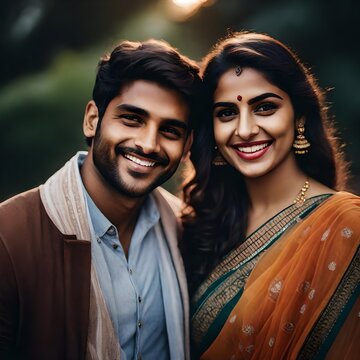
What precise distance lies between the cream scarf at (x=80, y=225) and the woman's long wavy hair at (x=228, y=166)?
0.54 m

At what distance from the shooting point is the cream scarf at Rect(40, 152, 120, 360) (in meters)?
1.76

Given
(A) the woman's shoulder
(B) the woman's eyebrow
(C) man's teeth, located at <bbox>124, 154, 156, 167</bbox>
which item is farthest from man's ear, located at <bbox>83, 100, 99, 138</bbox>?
(A) the woman's shoulder

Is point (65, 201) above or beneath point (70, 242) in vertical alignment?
above

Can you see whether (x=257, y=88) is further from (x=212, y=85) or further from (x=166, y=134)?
(x=166, y=134)

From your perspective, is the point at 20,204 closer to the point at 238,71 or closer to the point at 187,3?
the point at 238,71

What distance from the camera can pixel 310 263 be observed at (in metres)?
1.80

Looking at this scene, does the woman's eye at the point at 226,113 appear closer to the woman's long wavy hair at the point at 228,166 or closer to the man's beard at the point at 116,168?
the woman's long wavy hair at the point at 228,166

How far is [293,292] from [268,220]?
1.25 feet

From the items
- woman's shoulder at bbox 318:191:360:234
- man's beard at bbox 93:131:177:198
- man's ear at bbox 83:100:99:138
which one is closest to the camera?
woman's shoulder at bbox 318:191:360:234

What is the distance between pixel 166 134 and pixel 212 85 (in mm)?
292

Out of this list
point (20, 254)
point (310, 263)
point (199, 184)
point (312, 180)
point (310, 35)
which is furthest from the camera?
point (310, 35)

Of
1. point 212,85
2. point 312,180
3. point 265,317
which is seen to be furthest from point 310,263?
point 212,85

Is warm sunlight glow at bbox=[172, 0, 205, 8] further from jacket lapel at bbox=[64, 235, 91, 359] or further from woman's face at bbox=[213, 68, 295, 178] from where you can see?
jacket lapel at bbox=[64, 235, 91, 359]

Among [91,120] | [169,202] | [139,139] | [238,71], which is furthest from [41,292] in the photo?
[238,71]
